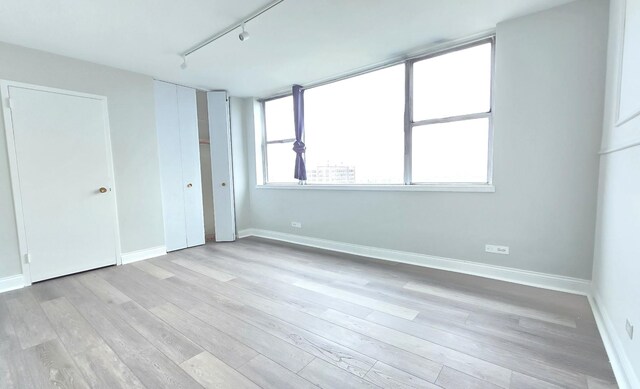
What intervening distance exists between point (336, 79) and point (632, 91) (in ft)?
10.2

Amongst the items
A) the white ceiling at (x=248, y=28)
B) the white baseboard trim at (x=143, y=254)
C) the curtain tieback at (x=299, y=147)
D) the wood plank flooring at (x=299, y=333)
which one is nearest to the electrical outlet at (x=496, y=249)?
the wood plank flooring at (x=299, y=333)

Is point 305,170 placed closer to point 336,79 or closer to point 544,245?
point 336,79

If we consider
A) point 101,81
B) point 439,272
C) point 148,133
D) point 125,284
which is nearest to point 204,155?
point 148,133

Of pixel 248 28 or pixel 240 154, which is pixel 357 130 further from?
pixel 240 154

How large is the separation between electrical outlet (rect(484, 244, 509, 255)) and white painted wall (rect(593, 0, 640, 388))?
62 cm

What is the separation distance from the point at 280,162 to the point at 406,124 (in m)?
2.41

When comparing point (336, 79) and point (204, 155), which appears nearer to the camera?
point (336, 79)

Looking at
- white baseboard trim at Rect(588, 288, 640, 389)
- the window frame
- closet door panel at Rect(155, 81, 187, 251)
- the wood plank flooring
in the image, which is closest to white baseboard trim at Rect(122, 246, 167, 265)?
closet door panel at Rect(155, 81, 187, 251)

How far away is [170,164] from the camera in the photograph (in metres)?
4.00

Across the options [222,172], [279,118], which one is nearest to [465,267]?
[279,118]

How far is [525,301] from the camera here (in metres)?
2.23

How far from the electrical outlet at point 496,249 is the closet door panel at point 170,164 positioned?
4176mm

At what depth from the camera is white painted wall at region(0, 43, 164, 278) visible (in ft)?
8.92

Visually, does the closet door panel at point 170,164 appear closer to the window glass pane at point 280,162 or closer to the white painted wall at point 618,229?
the window glass pane at point 280,162
